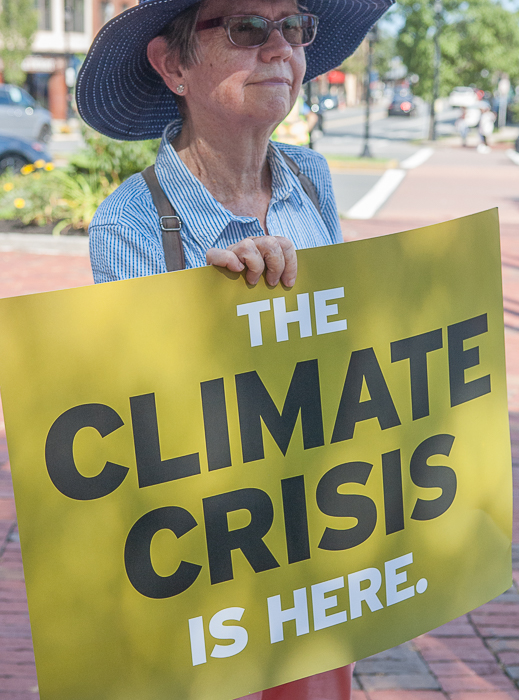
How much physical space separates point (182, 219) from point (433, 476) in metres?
0.74

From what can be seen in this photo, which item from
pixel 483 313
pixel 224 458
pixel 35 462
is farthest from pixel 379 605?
pixel 35 462

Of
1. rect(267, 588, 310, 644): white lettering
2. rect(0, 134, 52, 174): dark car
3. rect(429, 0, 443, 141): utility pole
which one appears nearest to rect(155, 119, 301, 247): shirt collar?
rect(267, 588, 310, 644): white lettering

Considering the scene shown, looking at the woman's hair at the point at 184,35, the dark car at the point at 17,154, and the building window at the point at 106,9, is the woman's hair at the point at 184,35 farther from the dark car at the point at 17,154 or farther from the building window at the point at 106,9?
the building window at the point at 106,9

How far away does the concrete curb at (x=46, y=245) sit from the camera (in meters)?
9.35

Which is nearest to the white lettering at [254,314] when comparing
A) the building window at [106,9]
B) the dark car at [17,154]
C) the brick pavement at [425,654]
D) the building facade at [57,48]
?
the brick pavement at [425,654]

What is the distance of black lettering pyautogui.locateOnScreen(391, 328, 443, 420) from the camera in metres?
1.61

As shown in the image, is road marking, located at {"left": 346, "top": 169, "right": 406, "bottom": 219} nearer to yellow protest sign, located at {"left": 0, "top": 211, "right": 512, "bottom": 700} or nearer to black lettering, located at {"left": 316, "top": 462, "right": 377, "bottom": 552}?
yellow protest sign, located at {"left": 0, "top": 211, "right": 512, "bottom": 700}

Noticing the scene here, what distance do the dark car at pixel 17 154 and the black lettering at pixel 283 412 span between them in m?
13.9

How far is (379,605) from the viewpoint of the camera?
1637mm

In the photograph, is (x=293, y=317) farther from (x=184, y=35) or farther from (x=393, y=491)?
(x=184, y=35)

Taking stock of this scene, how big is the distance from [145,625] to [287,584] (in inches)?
11.1

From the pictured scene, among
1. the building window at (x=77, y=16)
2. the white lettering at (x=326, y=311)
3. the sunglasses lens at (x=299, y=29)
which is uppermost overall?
the building window at (x=77, y=16)

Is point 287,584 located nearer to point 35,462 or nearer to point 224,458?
point 224,458

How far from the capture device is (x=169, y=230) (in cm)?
162
